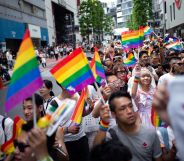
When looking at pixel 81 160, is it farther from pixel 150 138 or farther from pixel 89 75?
pixel 150 138

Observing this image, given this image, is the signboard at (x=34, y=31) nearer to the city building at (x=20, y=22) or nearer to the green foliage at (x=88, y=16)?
the city building at (x=20, y=22)

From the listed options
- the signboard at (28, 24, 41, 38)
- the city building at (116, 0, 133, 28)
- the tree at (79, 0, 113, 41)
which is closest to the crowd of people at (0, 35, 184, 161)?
the signboard at (28, 24, 41, 38)

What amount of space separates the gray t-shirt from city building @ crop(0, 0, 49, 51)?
31.4m

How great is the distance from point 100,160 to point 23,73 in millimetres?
756

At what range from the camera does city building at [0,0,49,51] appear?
36.4 meters

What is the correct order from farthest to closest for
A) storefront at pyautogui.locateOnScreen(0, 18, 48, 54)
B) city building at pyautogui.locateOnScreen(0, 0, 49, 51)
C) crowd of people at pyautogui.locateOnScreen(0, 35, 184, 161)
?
city building at pyautogui.locateOnScreen(0, 0, 49, 51) < storefront at pyautogui.locateOnScreen(0, 18, 48, 54) < crowd of people at pyautogui.locateOnScreen(0, 35, 184, 161)

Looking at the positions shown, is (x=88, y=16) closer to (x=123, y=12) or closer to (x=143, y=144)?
(x=143, y=144)

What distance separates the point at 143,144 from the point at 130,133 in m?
0.15

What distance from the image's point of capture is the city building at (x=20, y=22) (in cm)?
3643

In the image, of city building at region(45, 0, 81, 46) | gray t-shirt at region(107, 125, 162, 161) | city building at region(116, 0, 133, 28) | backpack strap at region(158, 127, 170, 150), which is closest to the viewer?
gray t-shirt at region(107, 125, 162, 161)

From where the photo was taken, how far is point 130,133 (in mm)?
3262

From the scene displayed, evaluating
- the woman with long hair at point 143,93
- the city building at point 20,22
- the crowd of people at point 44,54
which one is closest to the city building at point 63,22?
the city building at point 20,22

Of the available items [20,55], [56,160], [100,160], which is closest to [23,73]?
[20,55]

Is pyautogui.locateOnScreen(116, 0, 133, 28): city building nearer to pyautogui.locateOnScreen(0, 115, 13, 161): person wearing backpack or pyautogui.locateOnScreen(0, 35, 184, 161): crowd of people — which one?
pyautogui.locateOnScreen(0, 35, 184, 161): crowd of people
